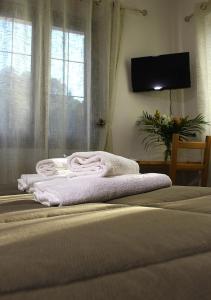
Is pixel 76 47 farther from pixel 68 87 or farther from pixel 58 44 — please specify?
pixel 68 87

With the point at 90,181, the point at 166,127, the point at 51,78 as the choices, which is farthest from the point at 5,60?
the point at 90,181

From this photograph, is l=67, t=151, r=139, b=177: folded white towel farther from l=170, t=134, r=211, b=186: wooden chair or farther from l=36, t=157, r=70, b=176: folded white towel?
l=170, t=134, r=211, b=186: wooden chair

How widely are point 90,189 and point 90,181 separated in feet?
0.12

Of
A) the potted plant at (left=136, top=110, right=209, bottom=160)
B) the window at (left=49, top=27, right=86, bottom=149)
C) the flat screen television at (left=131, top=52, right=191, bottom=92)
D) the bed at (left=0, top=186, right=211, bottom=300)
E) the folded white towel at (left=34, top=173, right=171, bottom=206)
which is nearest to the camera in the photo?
the bed at (left=0, top=186, right=211, bottom=300)

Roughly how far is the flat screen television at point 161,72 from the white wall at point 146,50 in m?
0.09

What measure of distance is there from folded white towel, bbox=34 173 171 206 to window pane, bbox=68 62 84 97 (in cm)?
184

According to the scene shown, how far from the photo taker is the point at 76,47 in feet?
9.11

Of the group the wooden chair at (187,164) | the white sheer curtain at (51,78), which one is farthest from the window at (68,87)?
the wooden chair at (187,164)

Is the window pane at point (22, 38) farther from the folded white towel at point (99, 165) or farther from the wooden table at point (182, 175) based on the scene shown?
the folded white towel at point (99, 165)

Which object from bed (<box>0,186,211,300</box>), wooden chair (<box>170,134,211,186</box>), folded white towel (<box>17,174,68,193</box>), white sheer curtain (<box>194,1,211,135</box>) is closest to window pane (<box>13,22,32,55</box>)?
wooden chair (<box>170,134,211,186</box>)

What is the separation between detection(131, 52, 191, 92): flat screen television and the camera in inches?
120

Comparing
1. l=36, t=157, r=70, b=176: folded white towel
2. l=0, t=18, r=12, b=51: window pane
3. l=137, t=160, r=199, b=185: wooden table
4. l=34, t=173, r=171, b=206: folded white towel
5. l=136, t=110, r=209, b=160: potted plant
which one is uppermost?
l=0, t=18, r=12, b=51: window pane

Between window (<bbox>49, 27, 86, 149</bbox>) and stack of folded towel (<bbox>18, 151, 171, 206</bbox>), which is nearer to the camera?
stack of folded towel (<bbox>18, 151, 171, 206</bbox>)

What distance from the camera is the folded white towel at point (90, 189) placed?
83 centimetres
